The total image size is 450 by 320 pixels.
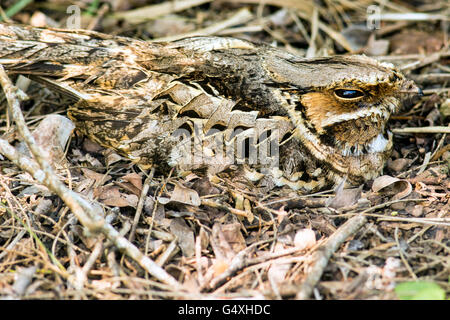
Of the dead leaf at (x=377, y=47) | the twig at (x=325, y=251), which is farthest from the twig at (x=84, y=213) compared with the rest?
the dead leaf at (x=377, y=47)

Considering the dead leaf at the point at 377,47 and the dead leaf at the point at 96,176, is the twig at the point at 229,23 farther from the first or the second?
the dead leaf at the point at 96,176

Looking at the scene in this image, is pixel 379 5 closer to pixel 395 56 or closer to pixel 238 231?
pixel 395 56

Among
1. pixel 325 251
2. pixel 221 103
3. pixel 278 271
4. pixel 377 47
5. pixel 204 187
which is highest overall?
pixel 377 47

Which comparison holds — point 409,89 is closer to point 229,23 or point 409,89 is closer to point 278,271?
point 278,271

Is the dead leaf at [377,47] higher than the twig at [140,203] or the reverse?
higher

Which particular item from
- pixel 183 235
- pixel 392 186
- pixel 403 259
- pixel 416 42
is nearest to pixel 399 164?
pixel 392 186
